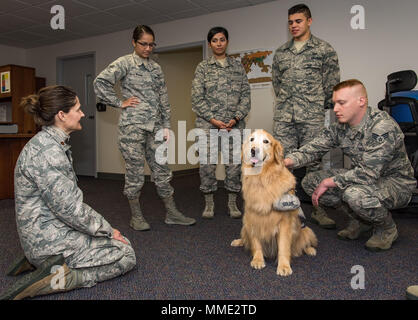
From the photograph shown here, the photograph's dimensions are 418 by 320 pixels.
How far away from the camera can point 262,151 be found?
2016 mm

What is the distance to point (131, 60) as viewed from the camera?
9.05 feet

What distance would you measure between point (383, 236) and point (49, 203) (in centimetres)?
218

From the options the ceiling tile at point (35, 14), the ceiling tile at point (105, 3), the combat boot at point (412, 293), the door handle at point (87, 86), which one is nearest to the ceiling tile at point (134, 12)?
the ceiling tile at point (105, 3)

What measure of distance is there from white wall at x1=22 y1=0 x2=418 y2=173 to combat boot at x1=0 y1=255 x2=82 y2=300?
3.64 m

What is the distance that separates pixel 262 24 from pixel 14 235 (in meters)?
4.02

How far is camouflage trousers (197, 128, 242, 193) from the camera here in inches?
124

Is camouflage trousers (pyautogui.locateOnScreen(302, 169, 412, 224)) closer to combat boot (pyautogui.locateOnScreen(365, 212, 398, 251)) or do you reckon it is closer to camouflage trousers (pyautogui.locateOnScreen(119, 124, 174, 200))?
combat boot (pyautogui.locateOnScreen(365, 212, 398, 251))

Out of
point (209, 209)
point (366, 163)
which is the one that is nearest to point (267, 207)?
point (366, 163)

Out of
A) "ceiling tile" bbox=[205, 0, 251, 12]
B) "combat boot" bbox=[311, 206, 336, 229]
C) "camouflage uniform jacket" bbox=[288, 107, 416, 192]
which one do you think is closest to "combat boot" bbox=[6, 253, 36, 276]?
"camouflage uniform jacket" bbox=[288, 107, 416, 192]

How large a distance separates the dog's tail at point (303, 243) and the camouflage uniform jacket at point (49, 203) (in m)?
1.24

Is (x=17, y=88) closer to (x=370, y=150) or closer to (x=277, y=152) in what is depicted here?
(x=277, y=152)

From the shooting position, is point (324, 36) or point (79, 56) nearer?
point (324, 36)
